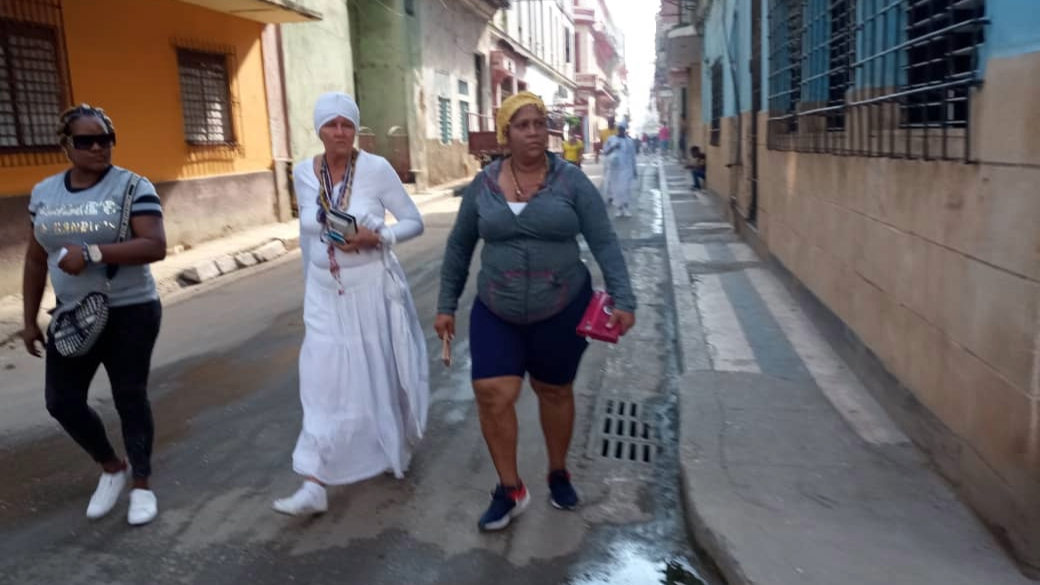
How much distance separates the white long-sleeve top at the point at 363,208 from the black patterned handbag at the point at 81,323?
74cm

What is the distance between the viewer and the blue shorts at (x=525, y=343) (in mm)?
3449

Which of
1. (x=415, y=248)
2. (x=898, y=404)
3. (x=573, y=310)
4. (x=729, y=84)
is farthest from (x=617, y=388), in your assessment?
(x=729, y=84)

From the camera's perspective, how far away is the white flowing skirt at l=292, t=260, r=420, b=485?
3.77m

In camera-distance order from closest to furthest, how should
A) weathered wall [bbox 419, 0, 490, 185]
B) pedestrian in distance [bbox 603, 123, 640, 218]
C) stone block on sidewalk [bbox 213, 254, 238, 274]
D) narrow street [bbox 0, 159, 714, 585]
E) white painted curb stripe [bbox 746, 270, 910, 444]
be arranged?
narrow street [bbox 0, 159, 714, 585], white painted curb stripe [bbox 746, 270, 910, 444], stone block on sidewalk [bbox 213, 254, 238, 274], pedestrian in distance [bbox 603, 123, 640, 218], weathered wall [bbox 419, 0, 490, 185]

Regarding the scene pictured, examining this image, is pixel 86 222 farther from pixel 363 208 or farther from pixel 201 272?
pixel 201 272

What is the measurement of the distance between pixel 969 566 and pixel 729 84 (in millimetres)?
12026

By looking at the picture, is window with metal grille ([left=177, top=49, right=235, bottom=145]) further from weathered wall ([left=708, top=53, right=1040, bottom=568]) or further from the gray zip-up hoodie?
the gray zip-up hoodie

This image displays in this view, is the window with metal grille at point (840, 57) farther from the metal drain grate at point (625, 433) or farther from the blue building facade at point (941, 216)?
the metal drain grate at point (625, 433)

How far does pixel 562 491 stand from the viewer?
378 cm

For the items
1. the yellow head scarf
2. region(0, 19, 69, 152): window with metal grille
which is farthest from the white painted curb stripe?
region(0, 19, 69, 152): window with metal grille

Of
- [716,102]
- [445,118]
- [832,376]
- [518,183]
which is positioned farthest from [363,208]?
[445,118]

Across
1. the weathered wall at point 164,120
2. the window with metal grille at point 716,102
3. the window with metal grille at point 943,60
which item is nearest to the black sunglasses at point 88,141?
the window with metal grille at point 943,60

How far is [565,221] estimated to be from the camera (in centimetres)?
338

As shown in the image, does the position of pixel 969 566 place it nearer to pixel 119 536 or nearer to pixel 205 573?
pixel 205 573
